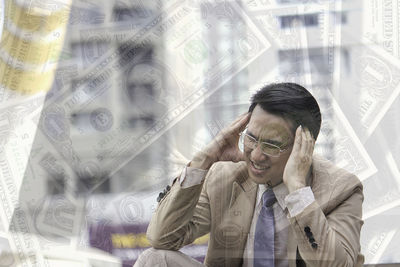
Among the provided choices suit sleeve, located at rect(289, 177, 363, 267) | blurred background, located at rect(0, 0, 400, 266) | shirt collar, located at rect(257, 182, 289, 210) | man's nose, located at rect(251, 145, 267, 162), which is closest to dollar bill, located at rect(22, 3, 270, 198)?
blurred background, located at rect(0, 0, 400, 266)

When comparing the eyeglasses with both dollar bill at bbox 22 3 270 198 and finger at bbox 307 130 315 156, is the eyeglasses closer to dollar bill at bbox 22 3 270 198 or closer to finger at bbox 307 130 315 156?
finger at bbox 307 130 315 156

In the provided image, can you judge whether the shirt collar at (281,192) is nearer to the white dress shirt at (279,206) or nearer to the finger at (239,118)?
the white dress shirt at (279,206)

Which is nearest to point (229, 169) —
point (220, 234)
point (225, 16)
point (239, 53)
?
point (220, 234)

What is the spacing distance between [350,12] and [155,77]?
1.86 feet

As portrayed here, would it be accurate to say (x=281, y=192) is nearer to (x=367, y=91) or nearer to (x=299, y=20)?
(x=367, y=91)

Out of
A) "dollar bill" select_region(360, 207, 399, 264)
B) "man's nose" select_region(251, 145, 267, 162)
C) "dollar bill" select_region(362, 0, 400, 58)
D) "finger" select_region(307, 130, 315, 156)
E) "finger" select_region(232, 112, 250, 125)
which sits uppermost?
"dollar bill" select_region(362, 0, 400, 58)

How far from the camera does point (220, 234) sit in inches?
64.0

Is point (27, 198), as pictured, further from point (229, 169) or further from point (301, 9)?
point (301, 9)

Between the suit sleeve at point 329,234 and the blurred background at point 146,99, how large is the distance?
5.1 inches

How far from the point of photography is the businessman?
4.75ft

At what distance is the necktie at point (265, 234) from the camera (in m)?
1.55

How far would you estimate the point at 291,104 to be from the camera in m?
1.52

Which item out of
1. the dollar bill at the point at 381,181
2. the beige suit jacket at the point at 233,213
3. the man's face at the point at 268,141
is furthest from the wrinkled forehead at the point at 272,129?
the dollar bill at the point at 381,181

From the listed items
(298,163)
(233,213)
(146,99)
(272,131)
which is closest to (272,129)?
(272,131)
